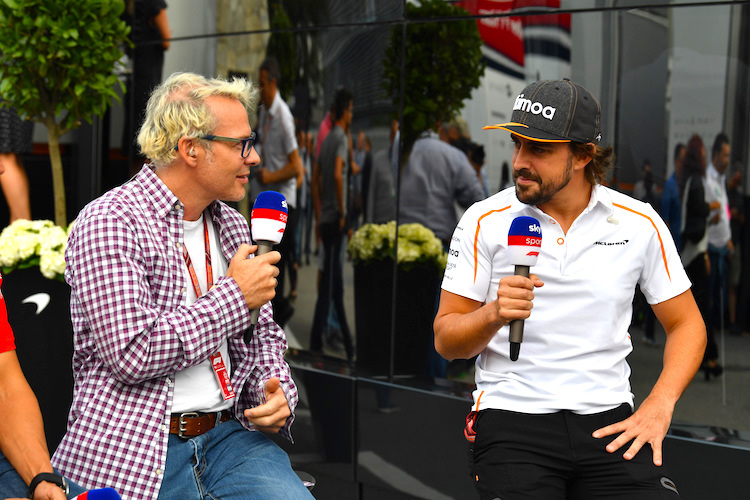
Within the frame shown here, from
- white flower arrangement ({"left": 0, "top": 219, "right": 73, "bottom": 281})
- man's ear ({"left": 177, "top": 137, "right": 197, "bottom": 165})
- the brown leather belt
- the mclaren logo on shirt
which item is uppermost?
man's ear ({"left": 177, "top": 137, "right": 197, "bottom": 165})

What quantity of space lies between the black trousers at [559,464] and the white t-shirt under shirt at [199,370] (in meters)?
0.79

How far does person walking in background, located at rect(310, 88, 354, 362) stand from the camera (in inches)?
188

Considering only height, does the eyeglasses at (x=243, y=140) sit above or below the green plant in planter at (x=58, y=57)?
below

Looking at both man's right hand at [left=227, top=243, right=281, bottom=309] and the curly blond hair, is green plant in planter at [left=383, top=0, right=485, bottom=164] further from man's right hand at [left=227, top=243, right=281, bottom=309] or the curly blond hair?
man's right hand at [left=227, top=243, right=281, bottom=309]

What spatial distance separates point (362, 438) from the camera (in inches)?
179

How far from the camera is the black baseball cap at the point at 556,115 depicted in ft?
8.44

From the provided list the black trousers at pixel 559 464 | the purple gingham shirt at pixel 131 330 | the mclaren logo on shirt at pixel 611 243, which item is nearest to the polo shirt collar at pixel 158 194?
the purple gingham shirt at pixel 131 330

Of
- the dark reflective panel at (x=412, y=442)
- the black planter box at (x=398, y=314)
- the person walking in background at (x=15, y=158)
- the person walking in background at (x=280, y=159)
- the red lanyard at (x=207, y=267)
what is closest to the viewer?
the red lanyard at (x=207, y=267)

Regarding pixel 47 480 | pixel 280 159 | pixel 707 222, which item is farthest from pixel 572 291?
pixel 280 159

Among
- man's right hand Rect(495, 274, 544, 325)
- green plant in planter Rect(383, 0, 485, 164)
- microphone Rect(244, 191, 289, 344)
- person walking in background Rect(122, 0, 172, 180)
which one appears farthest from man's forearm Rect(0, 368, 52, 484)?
person walking in background Rect(122, 0, 172, 180)

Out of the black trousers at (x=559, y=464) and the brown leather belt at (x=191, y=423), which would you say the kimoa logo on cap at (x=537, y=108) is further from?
the brown leather belt at (x=191, y=423)

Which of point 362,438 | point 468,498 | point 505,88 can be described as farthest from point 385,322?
point 505,88

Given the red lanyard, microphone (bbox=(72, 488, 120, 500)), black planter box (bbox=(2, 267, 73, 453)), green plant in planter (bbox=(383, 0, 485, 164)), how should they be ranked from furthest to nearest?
green plant in planter (bbox=(383, 0, 485, 164)), black planter box (bbox=(2, 267, 73, 453)), the red lanyard, microphone (bbox=(72, 488, 120, 500))

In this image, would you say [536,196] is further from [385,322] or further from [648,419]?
[385,322]
